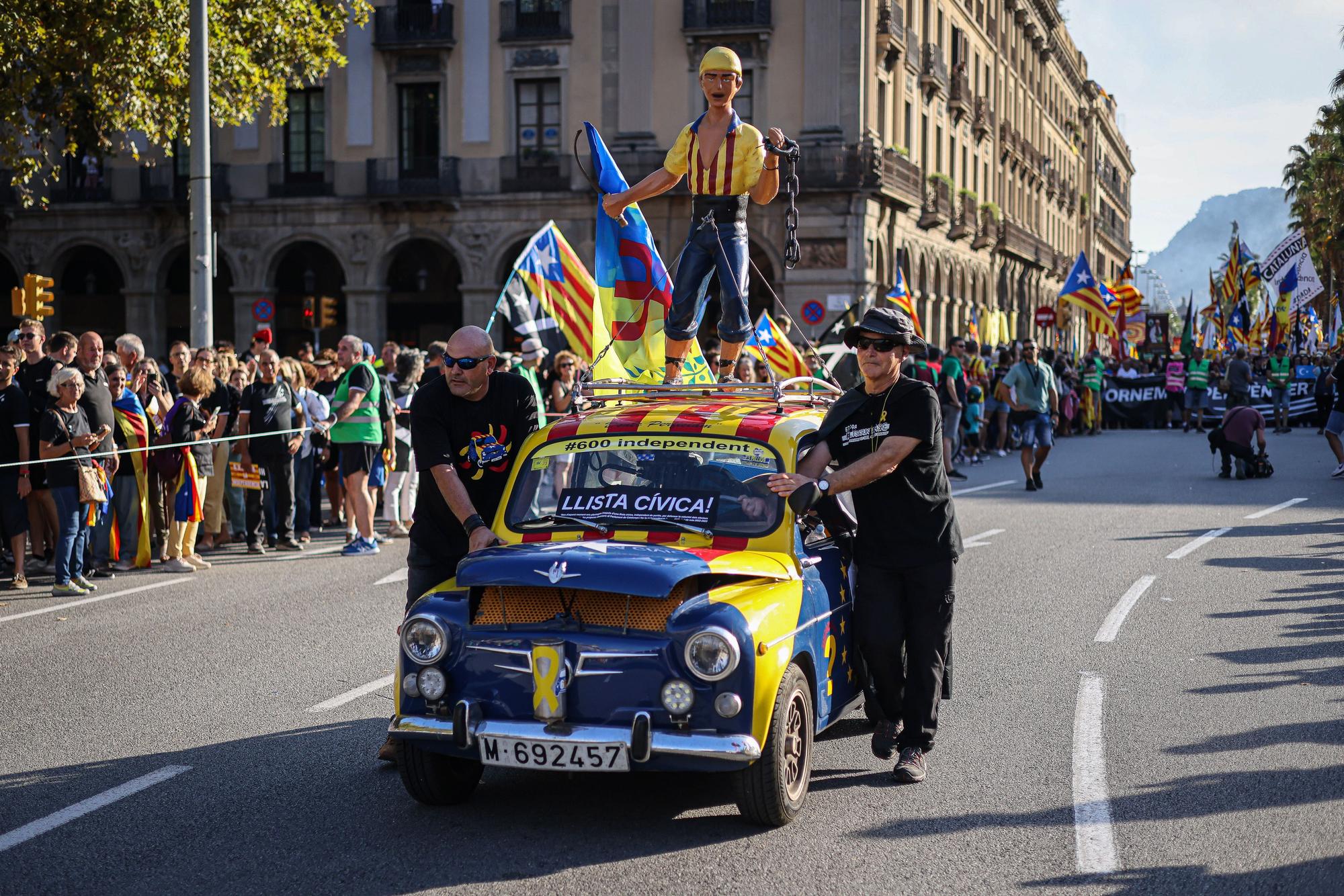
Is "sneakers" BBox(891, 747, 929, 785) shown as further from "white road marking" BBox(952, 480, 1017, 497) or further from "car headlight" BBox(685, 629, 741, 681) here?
"white road marking" BBox(952, 480, 1017, 497)

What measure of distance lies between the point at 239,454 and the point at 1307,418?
32165mm

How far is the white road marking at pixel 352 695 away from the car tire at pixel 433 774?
6.60ft

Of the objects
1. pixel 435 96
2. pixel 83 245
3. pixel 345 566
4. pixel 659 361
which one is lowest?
pixel 345 566

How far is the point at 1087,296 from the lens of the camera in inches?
1619

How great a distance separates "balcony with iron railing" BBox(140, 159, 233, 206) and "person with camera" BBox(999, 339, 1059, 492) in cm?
2743

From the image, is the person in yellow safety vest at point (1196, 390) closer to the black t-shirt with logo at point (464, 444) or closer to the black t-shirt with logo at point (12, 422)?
the black t-shirt with logo at point (12, 422)

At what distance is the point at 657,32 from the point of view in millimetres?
40812

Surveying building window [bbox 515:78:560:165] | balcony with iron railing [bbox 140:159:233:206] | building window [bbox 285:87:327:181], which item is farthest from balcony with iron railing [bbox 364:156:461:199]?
balcony with iron railing [bbox 140:159:233:206]

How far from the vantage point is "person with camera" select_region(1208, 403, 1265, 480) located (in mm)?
22750

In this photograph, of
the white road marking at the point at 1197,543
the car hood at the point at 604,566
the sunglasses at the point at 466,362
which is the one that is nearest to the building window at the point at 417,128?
the white road marking at the point at 1197,543

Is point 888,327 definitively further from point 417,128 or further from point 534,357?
point 417,128

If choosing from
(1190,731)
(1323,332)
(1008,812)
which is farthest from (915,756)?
(1323,332)

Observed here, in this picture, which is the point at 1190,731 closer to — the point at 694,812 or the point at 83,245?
the point at 694,812

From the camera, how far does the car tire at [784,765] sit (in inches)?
221
